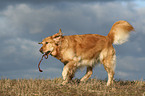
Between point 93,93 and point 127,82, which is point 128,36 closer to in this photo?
point 127,82

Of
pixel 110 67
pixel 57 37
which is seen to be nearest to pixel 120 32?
pixel 110 67

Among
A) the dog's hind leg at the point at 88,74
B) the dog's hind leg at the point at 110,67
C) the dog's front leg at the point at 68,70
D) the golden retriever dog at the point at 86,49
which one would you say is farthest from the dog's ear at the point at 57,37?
the dog's hind leg at the point at 110,67

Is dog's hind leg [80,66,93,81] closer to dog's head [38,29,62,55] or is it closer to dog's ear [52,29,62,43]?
dog's head [38,29,62,55]

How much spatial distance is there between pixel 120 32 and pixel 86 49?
1.78 m

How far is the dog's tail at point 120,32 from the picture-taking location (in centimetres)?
963

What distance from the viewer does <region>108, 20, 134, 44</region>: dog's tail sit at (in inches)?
379

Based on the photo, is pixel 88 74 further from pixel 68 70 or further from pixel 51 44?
pixel 51 44

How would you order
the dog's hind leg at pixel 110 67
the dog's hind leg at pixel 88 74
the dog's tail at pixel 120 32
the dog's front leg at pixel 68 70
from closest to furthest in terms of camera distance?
the dog's front leg at pixel 68 70, the dog's hind leg at pixel 110 67, the dog's tail at pixel 120 32, the dog's hind leg at pixel 88 74

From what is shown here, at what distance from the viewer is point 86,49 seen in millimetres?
9016

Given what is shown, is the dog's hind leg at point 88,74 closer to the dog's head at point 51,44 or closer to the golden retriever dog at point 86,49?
the golden retriever dog at point 86,49

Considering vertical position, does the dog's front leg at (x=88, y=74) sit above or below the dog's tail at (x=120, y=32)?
below

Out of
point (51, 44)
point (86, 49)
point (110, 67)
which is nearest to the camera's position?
point (51, 44)

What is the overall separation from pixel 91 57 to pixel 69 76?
1.17m

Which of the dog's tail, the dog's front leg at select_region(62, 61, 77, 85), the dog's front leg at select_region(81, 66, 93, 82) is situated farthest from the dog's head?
the dog's tail
